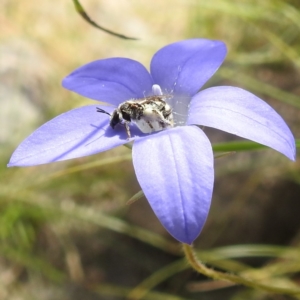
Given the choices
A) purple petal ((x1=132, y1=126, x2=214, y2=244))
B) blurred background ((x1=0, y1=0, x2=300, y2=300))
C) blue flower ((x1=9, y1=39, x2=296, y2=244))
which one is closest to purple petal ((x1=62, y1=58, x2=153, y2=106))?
blue flower ((x1=9, y1=39, x2=296, y2=244))

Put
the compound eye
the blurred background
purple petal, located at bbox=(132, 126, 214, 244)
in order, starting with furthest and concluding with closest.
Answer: the blurred background
the compound eye
purple petal, located at bbox=(132, 126, 214, 244)

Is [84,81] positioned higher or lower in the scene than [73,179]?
higher

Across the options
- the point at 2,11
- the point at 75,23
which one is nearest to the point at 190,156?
the point at 75,23

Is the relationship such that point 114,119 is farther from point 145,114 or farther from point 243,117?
point 243,117

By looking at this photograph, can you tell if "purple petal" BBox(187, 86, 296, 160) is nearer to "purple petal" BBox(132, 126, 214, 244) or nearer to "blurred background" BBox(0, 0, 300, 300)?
"purple petal" BBox(132, 126, 214, 244)

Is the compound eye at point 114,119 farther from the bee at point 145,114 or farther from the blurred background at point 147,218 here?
the blurred background at point 147,218

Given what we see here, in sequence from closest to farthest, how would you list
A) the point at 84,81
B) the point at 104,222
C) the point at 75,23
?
the point at 84,81 → the point at 104,222 → the point at 75,23

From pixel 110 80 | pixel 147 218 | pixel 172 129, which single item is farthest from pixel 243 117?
pixel 147 218

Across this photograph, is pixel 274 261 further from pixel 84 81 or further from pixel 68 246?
pixel 84 81
